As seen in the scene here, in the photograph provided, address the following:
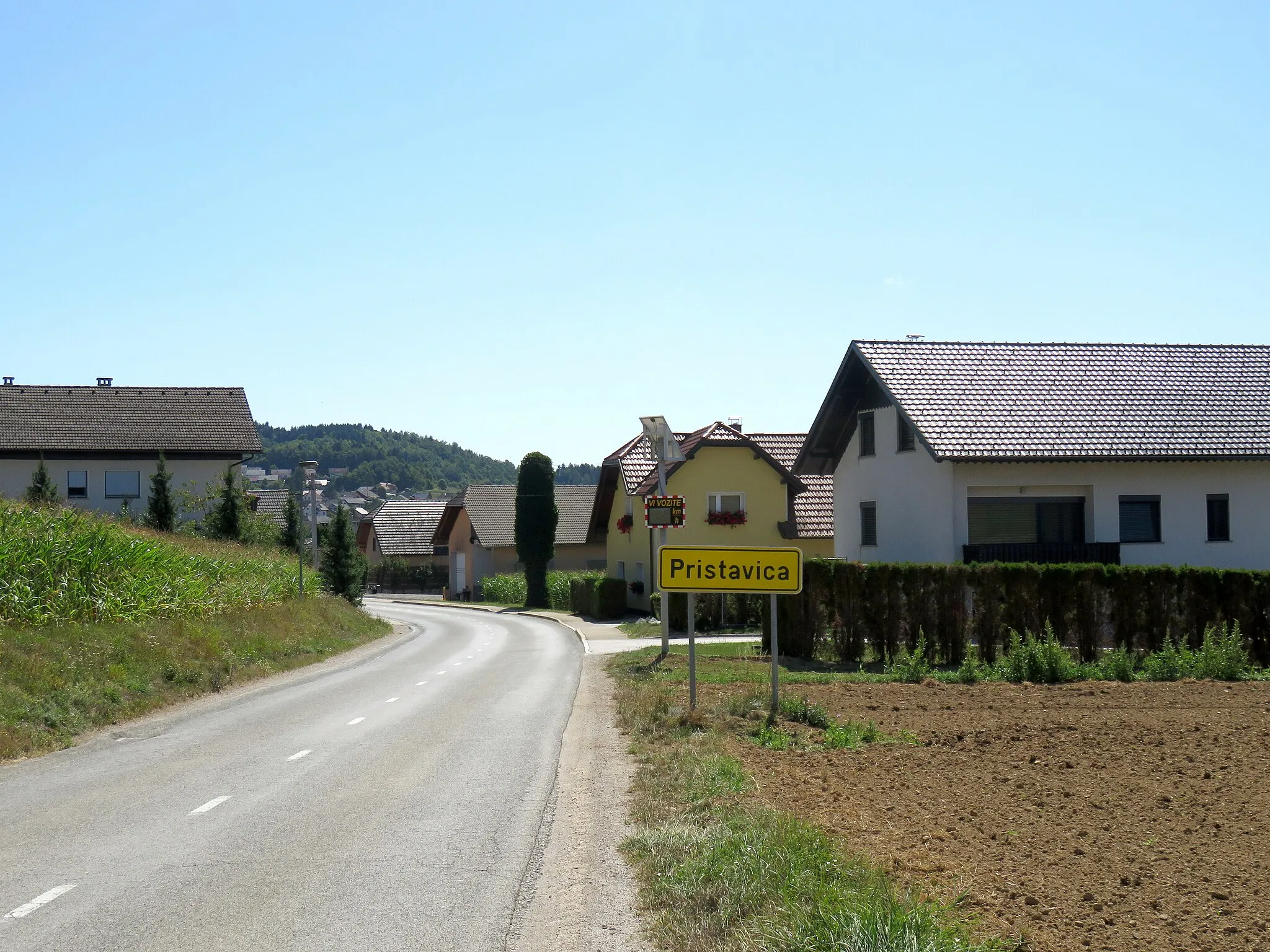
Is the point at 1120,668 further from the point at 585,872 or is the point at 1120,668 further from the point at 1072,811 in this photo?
the point at 585,872

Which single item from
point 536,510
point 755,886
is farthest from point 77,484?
point 755,886

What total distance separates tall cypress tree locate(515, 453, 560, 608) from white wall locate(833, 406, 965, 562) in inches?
978

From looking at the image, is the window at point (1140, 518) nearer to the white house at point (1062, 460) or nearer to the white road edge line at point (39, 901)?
the white house at point (1062, 460)

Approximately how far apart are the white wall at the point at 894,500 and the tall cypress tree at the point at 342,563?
73.5 feet

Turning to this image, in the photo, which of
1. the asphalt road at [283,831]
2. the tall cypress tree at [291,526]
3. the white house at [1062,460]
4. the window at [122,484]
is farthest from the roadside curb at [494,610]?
the window at [122,484]

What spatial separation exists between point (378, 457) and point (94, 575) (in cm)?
14200

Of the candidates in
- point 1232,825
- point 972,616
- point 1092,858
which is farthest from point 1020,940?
point 972,616

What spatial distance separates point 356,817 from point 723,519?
3606cm

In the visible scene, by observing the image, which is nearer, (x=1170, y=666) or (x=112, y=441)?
(x=1170, y=666)

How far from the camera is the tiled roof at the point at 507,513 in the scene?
219 ft

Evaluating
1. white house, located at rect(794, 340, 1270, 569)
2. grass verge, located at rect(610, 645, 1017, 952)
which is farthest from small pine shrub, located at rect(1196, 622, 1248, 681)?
grass verge, located at rect(610, 645, 1017, 952)

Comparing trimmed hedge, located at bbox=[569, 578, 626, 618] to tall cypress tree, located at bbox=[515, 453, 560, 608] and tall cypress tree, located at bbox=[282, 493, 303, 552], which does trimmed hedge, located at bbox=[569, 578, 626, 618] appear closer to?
tall cypress tree, located at bbox=[515, 453, 560, 608]

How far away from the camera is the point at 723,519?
44.9m

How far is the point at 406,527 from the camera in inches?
3519
